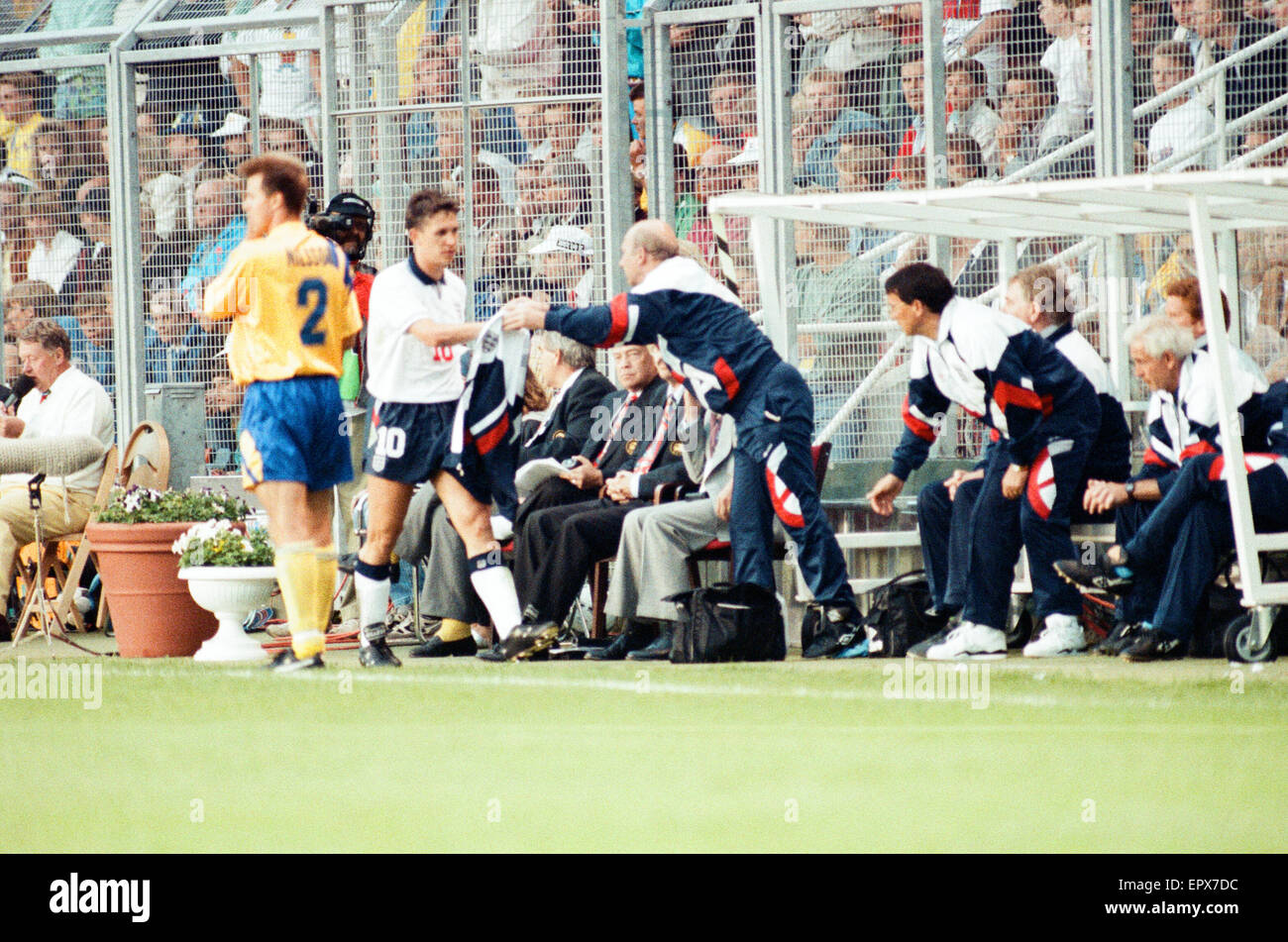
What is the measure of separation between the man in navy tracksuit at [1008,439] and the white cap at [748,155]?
2446 mm

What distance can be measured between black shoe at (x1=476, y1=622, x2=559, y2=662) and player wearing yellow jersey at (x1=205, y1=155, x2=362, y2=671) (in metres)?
0.90

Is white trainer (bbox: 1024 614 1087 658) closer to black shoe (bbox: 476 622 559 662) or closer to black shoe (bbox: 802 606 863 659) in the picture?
black shoe (bbox: 802 606 863 659)

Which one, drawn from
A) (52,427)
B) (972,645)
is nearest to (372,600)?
(972,645)

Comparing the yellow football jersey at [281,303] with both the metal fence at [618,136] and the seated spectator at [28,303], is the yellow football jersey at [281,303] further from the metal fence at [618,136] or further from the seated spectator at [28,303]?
the seated spectator at [28,303]

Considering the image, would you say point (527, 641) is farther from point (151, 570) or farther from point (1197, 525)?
point (1197, 525)

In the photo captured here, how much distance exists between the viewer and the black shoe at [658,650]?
943 cm

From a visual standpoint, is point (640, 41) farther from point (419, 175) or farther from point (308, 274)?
point (308, 274)

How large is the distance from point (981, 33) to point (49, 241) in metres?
6.10

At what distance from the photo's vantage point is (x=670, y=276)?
9234 mm

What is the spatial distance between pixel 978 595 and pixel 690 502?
145 cm

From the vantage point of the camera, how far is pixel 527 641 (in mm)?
9094

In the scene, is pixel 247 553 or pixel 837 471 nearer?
pixel 247 553

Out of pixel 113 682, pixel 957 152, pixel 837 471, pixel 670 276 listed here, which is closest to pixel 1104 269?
pixel 957 152

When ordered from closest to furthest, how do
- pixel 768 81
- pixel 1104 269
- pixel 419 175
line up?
1. pixel 1104 269
2. pixel 768 81
3. pixel 419 175
